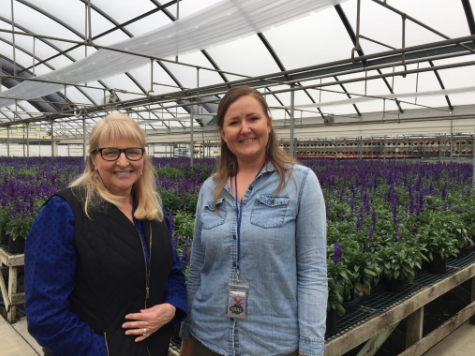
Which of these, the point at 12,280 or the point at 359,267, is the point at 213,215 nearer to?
the point at 359,267

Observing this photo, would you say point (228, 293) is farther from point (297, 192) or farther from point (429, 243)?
point (429, 243)

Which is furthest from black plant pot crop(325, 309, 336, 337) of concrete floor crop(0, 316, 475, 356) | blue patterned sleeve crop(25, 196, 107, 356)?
concrete floor crop(0, 316, 475, 356)

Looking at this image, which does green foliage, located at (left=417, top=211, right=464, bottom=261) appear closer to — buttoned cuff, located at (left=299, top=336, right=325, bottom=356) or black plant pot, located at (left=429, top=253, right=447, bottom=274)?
black plant pot, located at (left=429, top=253, right=447, bottom=274)

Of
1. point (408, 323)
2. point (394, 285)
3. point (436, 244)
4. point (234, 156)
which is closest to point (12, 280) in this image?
point (234, 156)

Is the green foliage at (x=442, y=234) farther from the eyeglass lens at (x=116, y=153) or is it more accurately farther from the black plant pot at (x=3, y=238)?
the black plant pot at (x=3, y=238)

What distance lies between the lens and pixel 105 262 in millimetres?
1312

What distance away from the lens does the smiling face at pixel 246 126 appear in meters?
1.39

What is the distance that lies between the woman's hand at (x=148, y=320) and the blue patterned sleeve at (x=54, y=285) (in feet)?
0.46

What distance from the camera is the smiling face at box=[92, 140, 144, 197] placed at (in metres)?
1.42

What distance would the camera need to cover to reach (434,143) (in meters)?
20.6

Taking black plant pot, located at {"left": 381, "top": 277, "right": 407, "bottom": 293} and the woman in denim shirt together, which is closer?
the woman in denim shirt

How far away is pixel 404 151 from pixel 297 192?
2274 cm

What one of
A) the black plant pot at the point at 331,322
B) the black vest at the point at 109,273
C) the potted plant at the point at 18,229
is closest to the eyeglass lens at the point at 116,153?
the black vest at the point at 109,273

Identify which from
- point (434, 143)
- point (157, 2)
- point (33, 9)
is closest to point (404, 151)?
point (434, 143)
